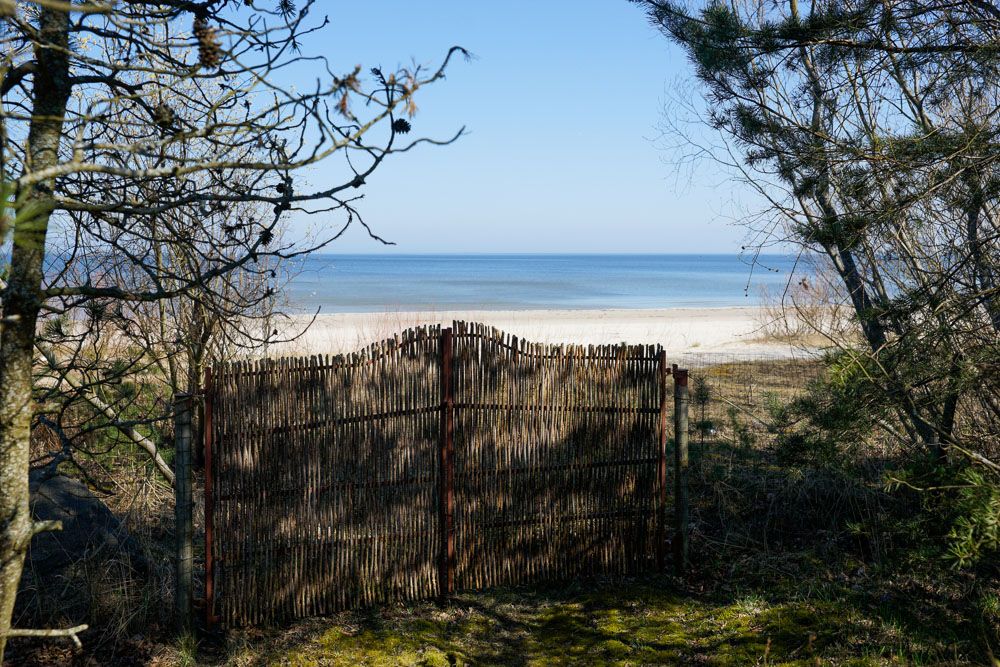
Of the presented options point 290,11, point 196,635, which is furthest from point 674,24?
point 196,635

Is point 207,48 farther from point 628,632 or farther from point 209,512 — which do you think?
point 628,632

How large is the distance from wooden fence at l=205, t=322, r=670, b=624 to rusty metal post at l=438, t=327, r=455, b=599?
12mm

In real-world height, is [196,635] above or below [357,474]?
below

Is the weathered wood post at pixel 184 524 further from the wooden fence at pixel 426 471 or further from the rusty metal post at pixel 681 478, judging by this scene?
the rusty metal post at pixel 681 478

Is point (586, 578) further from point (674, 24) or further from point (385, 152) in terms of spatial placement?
point (674, 24)

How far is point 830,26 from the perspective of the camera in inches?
198

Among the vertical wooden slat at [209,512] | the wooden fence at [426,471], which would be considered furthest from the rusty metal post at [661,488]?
the vertical wooden slat at [209,512]

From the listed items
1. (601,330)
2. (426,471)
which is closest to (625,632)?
(426,471)

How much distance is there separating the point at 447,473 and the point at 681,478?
2.00m

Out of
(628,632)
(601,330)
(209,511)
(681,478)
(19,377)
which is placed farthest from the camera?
(601,330)

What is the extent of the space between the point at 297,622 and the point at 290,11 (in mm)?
3956

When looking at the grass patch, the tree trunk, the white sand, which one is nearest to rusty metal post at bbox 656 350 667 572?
the grass patch

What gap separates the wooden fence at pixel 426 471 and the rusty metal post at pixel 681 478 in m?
0.15

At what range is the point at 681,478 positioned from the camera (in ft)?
20.4
